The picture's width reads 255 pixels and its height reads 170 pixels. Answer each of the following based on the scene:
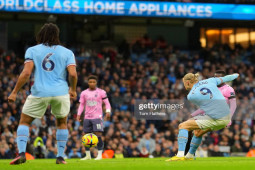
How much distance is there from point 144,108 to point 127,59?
478 cm

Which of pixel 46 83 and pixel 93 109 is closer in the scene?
pixel 46 83

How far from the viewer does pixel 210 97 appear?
11.5m

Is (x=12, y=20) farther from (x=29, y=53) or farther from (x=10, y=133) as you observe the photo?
(x=29, y=53)

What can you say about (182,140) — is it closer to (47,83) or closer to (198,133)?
(198,133)

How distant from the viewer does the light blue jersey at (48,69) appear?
9945 mm

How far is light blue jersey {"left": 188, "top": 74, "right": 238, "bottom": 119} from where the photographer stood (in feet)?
37.7

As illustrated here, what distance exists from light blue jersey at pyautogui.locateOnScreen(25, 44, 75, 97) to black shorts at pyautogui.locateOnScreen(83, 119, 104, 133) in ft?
19.4

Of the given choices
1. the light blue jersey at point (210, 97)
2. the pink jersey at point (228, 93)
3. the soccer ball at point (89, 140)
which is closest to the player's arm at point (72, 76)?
the light blue jersey at point (210, 97)

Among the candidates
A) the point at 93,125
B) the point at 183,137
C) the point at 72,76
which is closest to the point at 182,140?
the point at 183,137

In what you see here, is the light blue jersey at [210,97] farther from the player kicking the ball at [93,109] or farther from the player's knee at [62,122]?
the player kicking the ball at [93,109]

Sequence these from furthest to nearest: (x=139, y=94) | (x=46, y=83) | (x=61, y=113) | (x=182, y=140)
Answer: (x=139, y=94), (x=182, y=140), (x=61, y=113), (x=46, y=83)

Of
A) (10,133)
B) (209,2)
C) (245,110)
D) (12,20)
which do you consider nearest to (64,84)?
(10,133)

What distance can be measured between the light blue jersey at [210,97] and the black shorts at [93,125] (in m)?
4.71

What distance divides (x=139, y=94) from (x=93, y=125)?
1049 centimetres
